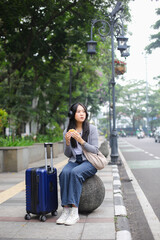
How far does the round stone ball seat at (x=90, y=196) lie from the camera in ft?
15.7

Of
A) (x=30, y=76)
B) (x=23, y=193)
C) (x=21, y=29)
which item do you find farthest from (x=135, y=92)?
(x=23, y=193)

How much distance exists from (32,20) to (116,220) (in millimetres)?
9990

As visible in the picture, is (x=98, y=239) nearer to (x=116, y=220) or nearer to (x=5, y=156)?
(x=116, y=220)

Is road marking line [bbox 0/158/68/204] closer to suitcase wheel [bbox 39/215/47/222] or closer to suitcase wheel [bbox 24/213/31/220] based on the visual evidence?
suitcase wheel [bbox 24/213/31/220]

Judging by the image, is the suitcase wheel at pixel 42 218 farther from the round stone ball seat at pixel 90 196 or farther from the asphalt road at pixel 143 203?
the asphalt road at pixel 143 203

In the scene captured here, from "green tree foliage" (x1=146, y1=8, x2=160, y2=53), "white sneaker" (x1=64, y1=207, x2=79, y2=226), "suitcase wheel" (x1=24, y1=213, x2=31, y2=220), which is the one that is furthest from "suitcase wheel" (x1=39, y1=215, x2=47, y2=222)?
"green tree foliage" (x1=146, y1=8, x2=160, y2=53)

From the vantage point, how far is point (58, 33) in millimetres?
14109

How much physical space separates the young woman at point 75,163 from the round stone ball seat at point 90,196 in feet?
0.45

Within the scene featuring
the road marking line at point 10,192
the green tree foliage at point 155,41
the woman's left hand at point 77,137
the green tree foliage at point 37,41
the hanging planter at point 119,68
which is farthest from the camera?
the green tree foliage at point 155,41

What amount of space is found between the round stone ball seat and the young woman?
136 millimetres

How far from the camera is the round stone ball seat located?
4787 mm

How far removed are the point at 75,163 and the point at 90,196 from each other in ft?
1.79

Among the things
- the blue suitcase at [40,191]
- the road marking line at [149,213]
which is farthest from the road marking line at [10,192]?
the road marking line at [149,213]

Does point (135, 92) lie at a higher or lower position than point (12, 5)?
higher
